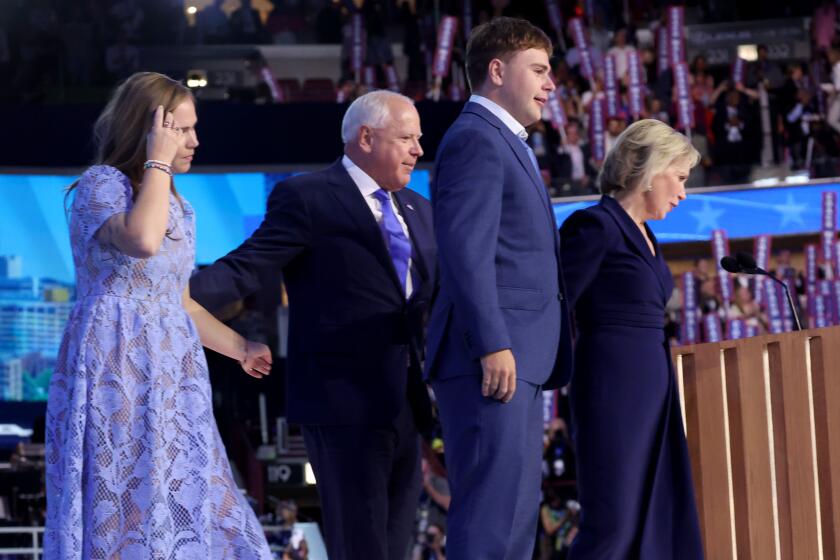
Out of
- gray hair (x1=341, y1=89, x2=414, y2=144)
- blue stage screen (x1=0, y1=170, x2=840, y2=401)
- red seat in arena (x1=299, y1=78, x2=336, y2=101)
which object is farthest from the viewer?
red seat in arena (x1=299, y1=78, x2=336, y2=101)

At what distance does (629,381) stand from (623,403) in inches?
2.1

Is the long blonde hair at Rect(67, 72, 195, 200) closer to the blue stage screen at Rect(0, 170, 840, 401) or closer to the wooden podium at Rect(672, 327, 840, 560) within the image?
the wooden podium at Rect(672, 327, 840, 560)

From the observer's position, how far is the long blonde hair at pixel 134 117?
8.63 ft

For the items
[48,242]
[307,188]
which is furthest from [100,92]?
[307,188]

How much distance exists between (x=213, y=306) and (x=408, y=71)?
1024cm

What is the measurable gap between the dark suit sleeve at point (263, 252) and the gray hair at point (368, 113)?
0.19m

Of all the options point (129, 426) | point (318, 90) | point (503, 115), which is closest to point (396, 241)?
point (503, 115)

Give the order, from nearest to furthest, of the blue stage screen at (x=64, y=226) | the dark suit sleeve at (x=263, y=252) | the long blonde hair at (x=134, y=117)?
the long blonde hair at (x=134, y=117)
the dark suit sleeve at (x=263, y=252)
the blue stage screen at (x=64, y=226)

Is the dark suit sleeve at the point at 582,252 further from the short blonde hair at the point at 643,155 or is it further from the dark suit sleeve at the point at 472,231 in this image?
the dark suit sleeve at the point at 472,231

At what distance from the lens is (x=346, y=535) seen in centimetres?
300

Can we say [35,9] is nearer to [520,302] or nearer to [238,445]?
[238,445]

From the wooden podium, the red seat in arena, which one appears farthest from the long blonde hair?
the red seat in arena

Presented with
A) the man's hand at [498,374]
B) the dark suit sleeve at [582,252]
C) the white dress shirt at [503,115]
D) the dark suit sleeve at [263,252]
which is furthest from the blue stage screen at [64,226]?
the man's hand at [498,374]

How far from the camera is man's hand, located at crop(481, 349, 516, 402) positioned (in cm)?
275
